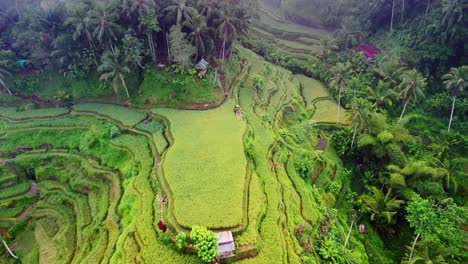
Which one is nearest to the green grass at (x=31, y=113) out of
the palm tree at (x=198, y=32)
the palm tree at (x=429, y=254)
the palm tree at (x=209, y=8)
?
the palm tree at (x=198, y=32)

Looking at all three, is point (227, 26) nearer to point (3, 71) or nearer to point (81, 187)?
point (81, 187)

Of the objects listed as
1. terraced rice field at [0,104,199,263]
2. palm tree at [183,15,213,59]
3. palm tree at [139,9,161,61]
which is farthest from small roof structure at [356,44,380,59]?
terraced rice field at [0,104,199,263]

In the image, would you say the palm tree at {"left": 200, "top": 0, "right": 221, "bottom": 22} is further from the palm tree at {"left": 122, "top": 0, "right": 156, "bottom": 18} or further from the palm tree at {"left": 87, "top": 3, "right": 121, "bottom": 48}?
the palm tree at {"left": 87, "top": 3, "right": 121, "bottom": 48}

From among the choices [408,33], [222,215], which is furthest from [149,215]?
[408,33]

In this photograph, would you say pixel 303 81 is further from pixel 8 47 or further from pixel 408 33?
pixel 8 47

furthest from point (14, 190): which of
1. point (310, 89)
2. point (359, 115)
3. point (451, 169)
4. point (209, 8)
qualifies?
point (451, 169)
